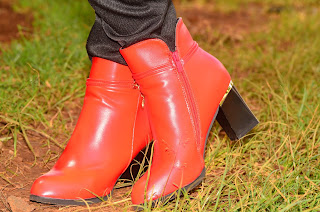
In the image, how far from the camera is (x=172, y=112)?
1.30 m

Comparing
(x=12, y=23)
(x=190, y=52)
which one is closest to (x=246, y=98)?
(x=190, y=52)

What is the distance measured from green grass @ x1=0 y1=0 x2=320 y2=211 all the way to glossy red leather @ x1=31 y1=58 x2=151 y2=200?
23 cm

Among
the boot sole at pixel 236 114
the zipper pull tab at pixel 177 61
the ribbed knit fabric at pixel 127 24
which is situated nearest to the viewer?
the ribbed knit fabric at pixel 127 24

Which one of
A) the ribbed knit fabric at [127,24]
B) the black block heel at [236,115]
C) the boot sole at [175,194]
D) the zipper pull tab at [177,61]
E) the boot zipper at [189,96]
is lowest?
the boot sole at [175,194]

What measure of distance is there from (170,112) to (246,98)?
2.84 ft

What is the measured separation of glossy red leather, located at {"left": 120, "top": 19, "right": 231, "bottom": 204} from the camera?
1.26m

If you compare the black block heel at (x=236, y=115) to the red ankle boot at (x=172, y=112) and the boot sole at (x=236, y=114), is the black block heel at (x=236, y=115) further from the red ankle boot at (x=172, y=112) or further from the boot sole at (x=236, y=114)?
the red ankle boot at (x=172, y=112)

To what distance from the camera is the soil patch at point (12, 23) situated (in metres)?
2.68

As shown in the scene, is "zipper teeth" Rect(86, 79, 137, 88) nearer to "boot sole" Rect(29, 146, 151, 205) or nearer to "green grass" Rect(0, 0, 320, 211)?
"boot sole" Rect(29, 146, 151, 205)

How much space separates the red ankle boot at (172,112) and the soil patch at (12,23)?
5.03 feet

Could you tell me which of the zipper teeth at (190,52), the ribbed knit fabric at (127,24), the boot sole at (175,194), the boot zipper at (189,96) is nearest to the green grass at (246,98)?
the boot sole at (175,194)

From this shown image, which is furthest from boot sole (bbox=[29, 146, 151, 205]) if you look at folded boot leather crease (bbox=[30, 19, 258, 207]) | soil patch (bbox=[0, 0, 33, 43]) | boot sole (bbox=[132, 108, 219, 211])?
soil patch (bbox=[0, 0, 33, 43])

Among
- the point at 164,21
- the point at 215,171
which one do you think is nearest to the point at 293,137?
the point at 215,171

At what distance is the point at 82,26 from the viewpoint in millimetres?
2764
